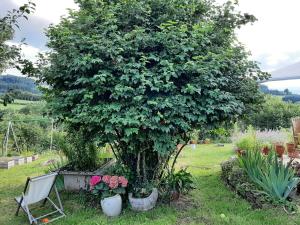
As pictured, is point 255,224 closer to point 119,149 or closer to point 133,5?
point 119,149

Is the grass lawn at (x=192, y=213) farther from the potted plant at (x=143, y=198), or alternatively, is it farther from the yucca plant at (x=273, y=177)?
the yucca plant at (x=273, y=177)

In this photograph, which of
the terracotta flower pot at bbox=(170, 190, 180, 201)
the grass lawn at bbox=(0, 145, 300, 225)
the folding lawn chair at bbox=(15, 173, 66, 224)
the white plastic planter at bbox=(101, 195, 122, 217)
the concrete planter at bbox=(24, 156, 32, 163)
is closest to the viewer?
the grass lawn at bbox=(0, 145, 300, 225)

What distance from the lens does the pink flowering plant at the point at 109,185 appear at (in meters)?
4.95

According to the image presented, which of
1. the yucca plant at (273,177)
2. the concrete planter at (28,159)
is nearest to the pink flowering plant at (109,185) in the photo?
the yucca plant at (273,177)

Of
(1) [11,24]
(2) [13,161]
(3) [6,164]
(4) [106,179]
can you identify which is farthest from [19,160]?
(1) [11,24]

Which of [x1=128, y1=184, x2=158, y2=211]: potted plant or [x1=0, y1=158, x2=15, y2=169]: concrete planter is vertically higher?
[x1=0, y1=158, x2=15, y2=169]: concrete planter

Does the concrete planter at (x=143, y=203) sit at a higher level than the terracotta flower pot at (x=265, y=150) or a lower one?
lower

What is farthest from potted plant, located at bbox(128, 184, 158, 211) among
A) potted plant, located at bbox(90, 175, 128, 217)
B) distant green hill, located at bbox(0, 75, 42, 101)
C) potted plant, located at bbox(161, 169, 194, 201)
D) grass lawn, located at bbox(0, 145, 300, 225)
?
distant green hill, located at bbox(0, 75, 42, 101)

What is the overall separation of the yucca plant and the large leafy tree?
1.03 meters

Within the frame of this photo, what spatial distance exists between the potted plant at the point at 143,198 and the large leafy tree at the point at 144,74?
0.34 m

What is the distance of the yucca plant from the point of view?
16.2 feet

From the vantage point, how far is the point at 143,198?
5.05 metres

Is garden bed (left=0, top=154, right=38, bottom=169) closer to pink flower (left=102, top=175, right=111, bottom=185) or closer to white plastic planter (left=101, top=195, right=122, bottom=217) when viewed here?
pink flower (left=102, top=175, right=111, bottom=185)

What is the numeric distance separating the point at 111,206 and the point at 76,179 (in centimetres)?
176
